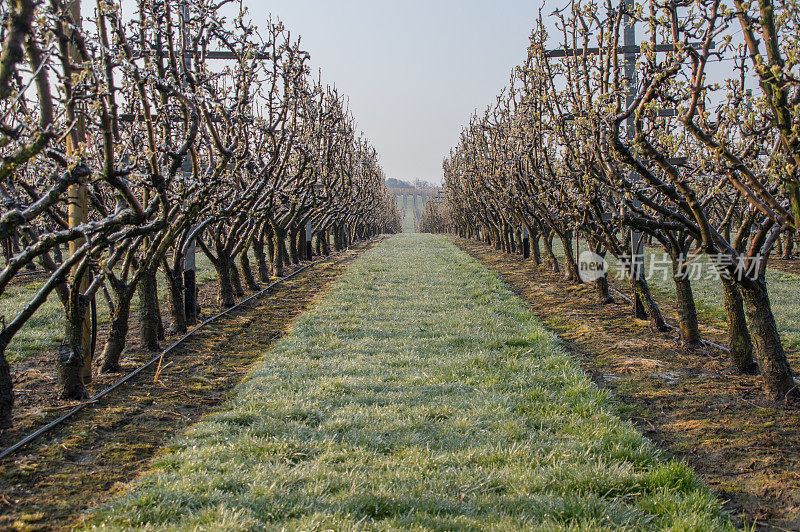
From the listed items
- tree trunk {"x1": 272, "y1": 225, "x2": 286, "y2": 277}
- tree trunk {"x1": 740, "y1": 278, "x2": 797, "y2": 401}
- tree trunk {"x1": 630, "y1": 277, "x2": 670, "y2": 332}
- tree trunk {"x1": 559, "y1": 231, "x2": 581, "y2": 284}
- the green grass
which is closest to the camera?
tree trunk {"x1": 740, "y1": 278, "x2": 797, "y2": 401}

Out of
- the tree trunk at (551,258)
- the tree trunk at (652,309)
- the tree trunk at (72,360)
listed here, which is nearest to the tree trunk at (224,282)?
the tree trunk at (72,360)

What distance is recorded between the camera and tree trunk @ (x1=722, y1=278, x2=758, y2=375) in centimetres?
649

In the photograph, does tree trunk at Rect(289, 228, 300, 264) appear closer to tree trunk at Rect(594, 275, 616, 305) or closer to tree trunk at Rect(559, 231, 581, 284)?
tree trunk at Rect(559, 231, 581, 284)

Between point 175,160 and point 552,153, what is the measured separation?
30.6 feet

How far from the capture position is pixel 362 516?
141 inches

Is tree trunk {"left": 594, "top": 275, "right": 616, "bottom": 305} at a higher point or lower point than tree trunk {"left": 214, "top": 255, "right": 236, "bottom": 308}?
lower

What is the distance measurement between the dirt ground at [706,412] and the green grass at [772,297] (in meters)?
0.84

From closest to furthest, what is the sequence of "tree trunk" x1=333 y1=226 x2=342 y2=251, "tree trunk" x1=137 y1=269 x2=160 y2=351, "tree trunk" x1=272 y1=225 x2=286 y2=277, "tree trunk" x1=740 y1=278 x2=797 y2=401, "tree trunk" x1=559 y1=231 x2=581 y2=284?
"tree trunk" x1=740 y1=278 x2=797 y2=401 < "tree trunk" x1=137 y1=269 x2=160 y2=351 < "tree trunk" x1=559 y1=231 x2=581 y2=284 < "tree trunk" x1=272 y1=225 x2=286 y2=277 < "tree trunk" x1=333 y1=226 x2=342 y2=251

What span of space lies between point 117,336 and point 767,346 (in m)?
6.68

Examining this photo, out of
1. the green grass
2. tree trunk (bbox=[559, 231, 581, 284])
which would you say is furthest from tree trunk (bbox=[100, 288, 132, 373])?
tree trunk (bbox=[559, 231, 581, 284])

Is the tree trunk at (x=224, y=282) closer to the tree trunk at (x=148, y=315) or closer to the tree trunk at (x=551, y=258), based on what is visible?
the tree trunk at (x=148, y=315)

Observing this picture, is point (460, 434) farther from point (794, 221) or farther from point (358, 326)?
point (358, 326)

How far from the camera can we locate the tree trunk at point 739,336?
6.49 metres

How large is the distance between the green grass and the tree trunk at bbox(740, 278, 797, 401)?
82 centimetres
